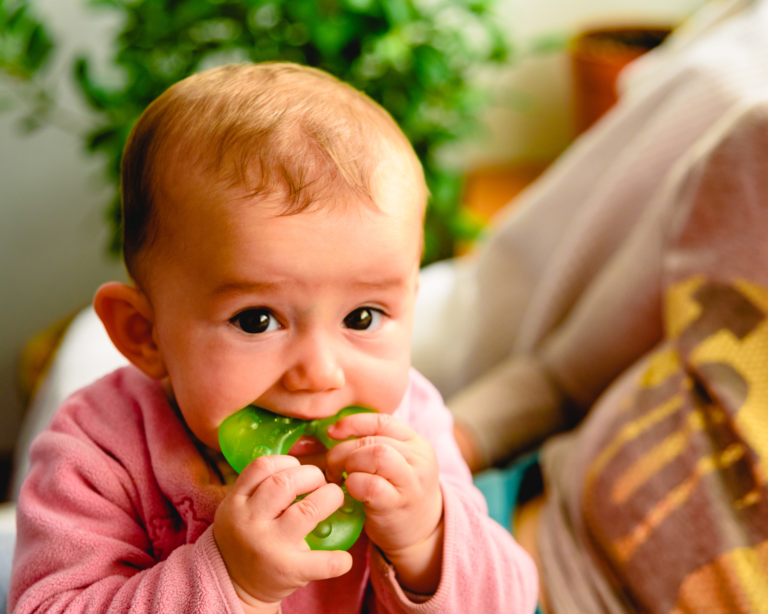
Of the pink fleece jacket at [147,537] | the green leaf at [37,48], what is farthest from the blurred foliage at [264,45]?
the pink fleece jacket at [147,537]

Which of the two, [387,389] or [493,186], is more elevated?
[387,389]

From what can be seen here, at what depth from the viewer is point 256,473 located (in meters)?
0.48

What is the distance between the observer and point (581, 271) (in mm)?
999

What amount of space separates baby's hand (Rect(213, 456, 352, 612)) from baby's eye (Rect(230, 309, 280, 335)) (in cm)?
9

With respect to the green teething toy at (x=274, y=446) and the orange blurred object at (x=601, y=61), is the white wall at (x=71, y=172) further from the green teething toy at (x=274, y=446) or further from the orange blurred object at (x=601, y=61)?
the green teething toy at (x=274, y=446)

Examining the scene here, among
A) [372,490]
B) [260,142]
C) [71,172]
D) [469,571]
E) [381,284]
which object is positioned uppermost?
Result: [260,142]

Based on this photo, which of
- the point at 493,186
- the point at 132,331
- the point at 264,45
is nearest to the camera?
the point at 132,331

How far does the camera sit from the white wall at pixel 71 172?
5.41ft

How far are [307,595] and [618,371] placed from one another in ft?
1.77

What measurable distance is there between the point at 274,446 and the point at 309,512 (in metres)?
0.07

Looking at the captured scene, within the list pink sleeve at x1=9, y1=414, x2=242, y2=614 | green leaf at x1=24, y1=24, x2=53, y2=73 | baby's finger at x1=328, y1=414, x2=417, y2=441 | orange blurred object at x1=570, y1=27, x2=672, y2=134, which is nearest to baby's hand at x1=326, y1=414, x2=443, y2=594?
baby's finger at x1=328, y1=414, x2=417, y2=441

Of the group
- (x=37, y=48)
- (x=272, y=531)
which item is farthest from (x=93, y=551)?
(x=37, y=48)

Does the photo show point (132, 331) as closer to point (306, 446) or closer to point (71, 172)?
point (306, 446)

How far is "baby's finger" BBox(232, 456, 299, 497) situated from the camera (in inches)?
18.8
